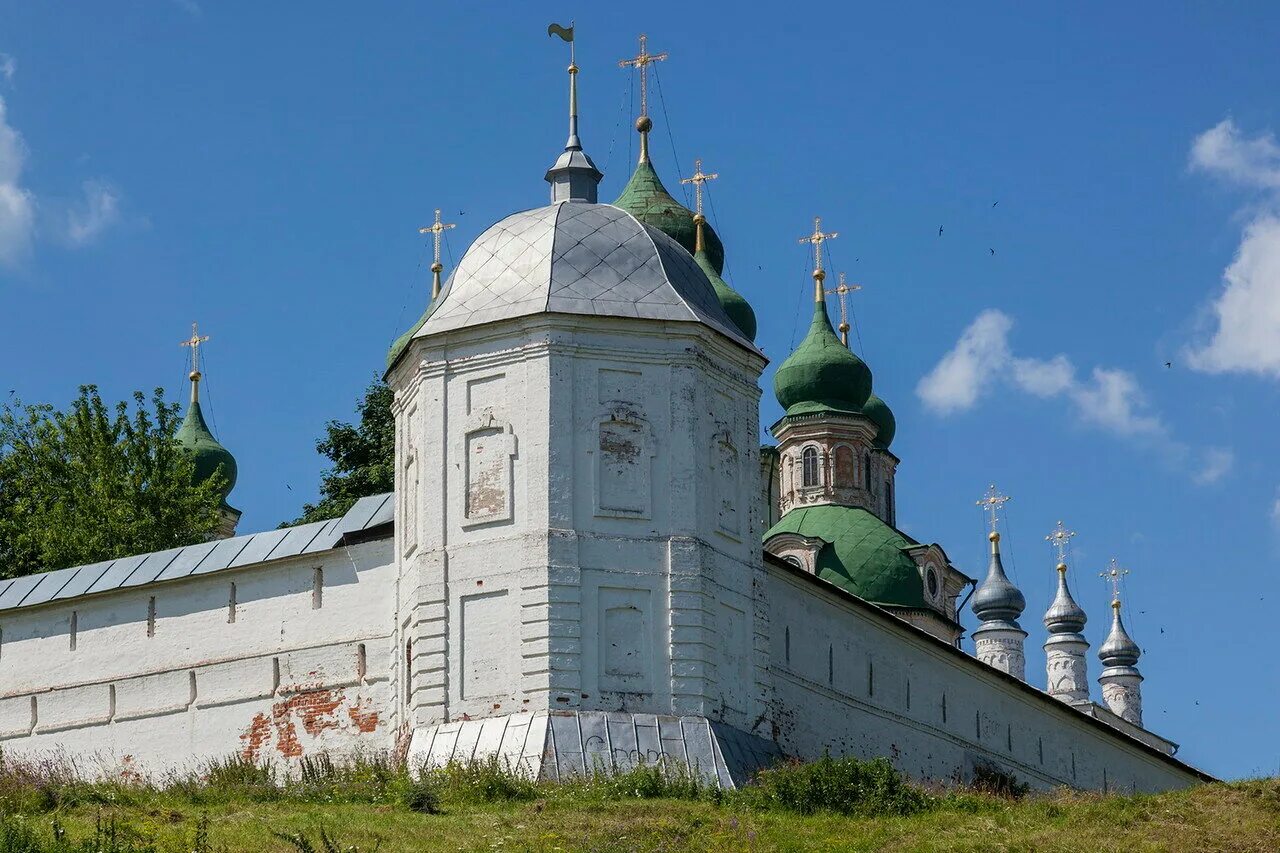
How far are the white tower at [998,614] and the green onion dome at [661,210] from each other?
15.6 metres

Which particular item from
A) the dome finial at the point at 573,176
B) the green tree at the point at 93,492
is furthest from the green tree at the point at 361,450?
the dome finial at the point at 573,176

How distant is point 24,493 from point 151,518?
2.80 meters

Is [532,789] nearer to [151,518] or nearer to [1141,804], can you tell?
[1141,804]

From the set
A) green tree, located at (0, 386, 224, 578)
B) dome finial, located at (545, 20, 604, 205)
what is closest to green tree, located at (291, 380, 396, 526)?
green tree, located at (0, 386, 224, 578)

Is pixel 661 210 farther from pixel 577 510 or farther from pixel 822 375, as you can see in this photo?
pixel 577 510

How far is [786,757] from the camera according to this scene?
25625 millimetres

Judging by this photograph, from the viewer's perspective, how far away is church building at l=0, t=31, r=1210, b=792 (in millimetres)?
24156

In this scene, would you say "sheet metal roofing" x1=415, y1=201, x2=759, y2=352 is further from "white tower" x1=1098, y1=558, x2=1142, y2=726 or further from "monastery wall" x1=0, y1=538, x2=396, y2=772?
"white tower" x1=1098, y1=558, x2=1142, y2=726

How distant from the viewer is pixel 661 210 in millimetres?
42406

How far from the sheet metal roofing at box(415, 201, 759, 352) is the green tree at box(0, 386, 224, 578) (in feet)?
36.5

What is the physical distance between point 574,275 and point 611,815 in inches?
273

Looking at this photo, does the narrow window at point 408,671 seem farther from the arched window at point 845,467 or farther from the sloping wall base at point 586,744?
the arched window at point 845,467

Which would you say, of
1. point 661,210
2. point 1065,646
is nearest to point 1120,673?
point 1065,646

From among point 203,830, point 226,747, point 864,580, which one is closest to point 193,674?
point 226,747
